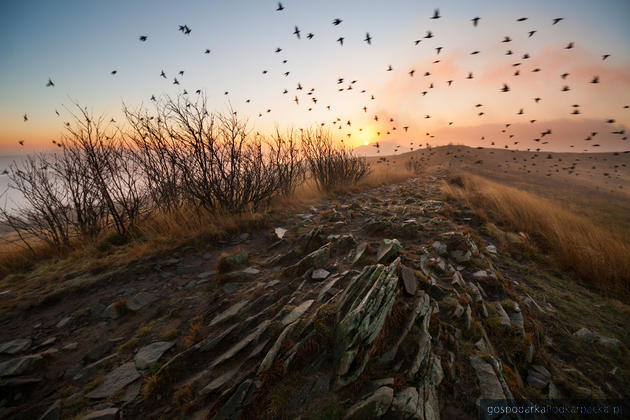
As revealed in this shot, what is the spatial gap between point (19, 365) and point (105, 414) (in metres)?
1.53

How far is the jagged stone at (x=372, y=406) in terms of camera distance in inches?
63.8

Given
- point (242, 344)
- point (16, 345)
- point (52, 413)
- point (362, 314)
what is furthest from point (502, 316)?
point (16, 345)

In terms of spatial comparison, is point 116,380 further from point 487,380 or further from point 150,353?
point 487,380

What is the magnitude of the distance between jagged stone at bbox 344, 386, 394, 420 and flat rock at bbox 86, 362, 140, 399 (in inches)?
84.9

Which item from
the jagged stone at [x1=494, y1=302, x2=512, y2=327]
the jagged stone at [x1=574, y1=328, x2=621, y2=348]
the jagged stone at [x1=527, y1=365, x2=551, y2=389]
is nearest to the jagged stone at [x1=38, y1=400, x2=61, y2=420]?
the jagged stone at [x1=527, y1=365, x2=551, y2=389]

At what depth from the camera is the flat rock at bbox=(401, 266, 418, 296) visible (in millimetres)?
2808

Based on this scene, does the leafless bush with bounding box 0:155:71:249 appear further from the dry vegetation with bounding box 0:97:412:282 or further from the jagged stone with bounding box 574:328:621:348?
the jagged stone with bounding box 574:328:621:348

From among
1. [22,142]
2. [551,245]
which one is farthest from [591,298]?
[22,142]

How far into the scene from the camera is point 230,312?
2.97m

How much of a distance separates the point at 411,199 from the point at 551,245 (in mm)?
4035

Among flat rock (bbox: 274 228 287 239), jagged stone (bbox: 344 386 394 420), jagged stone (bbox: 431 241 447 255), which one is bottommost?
jagged stone (bbox: 344 386 394 420)

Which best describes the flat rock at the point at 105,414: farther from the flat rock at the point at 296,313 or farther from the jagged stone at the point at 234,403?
the flat rock at the point at 296,313

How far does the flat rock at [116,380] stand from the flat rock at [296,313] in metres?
1.54

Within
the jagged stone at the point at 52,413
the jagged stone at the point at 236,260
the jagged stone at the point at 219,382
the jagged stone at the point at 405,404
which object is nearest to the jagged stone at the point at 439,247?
the jagged stone at the point at 405,404
